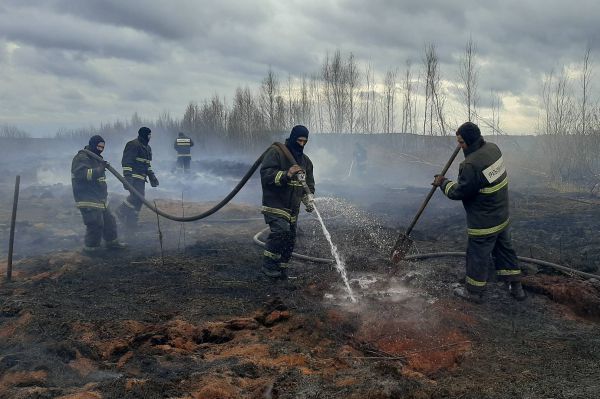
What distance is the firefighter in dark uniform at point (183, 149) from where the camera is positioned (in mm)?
17500

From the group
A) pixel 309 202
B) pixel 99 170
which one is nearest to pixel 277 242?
pixel 309 202

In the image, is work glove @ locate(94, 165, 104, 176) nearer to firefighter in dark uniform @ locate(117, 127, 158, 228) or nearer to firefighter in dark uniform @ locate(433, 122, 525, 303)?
firefighter in dark uniform @ locate(117, 127, 158, 228)

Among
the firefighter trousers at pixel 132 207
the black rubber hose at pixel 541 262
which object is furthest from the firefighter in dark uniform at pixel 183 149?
the black rubber hose at pixel 541 262

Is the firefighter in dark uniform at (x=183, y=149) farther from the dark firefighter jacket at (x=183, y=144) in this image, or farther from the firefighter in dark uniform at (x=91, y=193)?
the firefighter in dark uniform at (x=91, y=193)

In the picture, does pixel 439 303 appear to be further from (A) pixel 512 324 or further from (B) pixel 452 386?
(B) pixel 452 386

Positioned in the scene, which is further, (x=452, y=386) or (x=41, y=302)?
(x=41, y=302)

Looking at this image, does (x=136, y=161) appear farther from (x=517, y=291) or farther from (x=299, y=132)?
(x=517, y=291)

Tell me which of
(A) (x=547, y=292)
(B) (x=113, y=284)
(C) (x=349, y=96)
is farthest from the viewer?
(C) (x=349, y=96)

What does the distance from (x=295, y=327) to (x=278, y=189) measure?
218cm

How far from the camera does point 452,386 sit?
317 centimetres

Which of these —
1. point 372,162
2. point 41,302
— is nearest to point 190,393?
point 41,302

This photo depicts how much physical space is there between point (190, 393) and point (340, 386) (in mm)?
1047

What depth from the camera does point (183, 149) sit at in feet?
58.4

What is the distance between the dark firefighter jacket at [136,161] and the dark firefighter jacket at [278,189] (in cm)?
440
